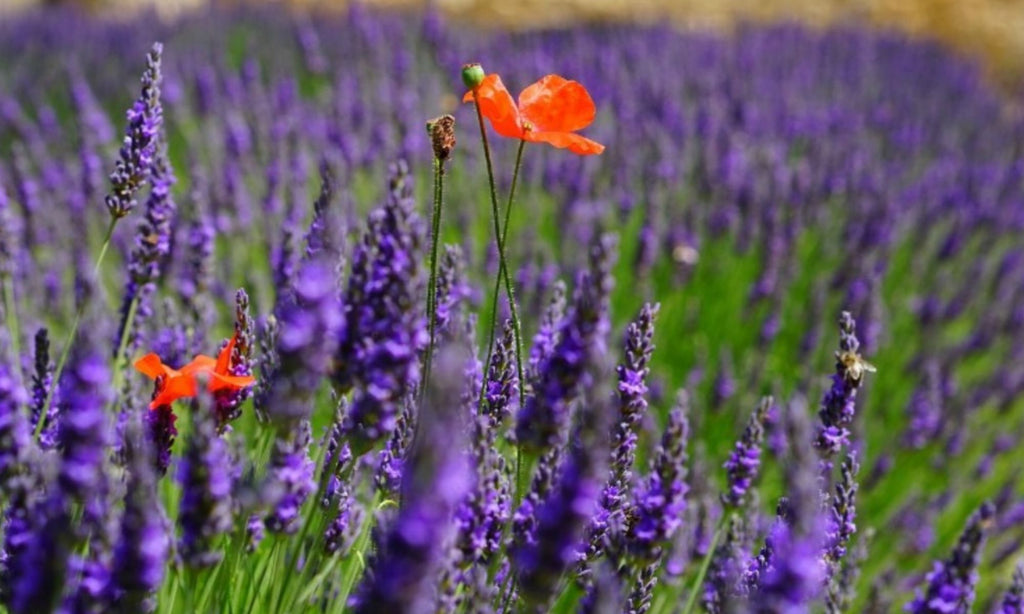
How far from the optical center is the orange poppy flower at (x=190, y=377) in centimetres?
141

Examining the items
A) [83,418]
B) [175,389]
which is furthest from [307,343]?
[175,389]

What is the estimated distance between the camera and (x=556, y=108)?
1762 mm

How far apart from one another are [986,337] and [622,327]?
1.69 m

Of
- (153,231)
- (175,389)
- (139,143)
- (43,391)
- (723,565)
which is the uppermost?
(139,143)

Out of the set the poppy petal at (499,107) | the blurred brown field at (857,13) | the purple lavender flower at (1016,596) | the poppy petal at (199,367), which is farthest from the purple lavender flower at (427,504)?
the blurred brown field at (857,13)

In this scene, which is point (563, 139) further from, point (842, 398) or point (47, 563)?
point (47, 563)

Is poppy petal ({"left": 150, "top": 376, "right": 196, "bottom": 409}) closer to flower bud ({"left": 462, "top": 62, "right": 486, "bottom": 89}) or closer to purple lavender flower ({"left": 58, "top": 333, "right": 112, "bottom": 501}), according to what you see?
purple lavender flower ({"left": 58, "top": 333, "right": 112, "bottom": 501})

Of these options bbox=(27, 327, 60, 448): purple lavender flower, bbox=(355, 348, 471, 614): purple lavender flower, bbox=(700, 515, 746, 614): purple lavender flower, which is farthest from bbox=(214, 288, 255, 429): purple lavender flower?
bbox=(700, 515, 746, 614): purple lavender flower

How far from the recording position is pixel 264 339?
161 centimetres

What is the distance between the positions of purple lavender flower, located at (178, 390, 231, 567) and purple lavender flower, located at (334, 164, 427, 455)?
157mm

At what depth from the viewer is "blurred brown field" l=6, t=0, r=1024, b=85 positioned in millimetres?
10812

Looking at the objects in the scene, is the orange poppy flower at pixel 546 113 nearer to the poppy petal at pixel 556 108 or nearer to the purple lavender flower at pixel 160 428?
the poppy petal at pixel 556 108

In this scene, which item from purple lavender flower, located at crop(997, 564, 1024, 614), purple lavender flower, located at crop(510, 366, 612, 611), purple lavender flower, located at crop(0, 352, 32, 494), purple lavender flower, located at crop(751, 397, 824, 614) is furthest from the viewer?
purple lavender flower, located at crop(997, 564, 1024, 614)

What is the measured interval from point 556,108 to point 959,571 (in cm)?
94
